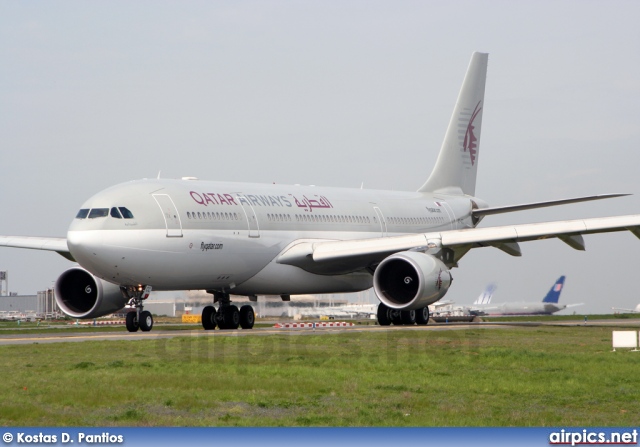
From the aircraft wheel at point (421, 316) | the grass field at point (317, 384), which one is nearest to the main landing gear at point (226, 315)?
the aircraft wheel at point (421, 316)

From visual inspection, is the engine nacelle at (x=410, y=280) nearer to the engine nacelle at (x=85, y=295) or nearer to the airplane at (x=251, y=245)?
the airplane at (x=251, y=245)

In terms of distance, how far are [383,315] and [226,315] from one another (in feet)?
15.4

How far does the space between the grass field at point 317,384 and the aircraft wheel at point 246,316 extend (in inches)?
326

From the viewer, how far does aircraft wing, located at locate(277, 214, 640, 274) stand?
2769 centimetres

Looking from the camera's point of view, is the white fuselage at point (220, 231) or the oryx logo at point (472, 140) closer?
the white fuselage at point (220, 231)

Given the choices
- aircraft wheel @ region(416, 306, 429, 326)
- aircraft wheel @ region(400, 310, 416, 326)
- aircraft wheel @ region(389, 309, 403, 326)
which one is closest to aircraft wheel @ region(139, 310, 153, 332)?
aircraft wheel @ region(389, 309, 403, 326)

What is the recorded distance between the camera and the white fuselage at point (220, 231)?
25.3 meters

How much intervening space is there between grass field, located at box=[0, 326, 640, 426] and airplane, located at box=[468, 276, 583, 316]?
1774 inches

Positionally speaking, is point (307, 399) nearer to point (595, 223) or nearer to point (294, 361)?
point (294, 361)

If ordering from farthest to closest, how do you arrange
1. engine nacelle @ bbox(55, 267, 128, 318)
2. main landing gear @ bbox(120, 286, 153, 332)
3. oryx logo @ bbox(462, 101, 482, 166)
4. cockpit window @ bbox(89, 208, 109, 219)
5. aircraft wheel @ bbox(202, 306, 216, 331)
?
1. oryx logo @ bbox(462, 101, 482, 166)
2. aircraft wheel @ bbox(202, 306, 216, 331)
3. engine nacelle @ bbox(55, 267, 128, 318)
4. main landing gear @ bbox(120, 286, 153, 332)
5. cockpit window @ bbox(89, 208, 109, 219)

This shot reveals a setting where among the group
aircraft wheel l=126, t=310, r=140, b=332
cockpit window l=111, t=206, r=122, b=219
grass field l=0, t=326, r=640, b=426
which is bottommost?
grass field l=0, t=326, r=640, b=426

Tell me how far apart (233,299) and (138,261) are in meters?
6.15

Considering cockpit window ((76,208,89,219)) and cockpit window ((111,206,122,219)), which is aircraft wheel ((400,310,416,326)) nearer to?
cockpit window ((111,206,122,219))

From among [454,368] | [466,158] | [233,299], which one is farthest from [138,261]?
[466,158]
